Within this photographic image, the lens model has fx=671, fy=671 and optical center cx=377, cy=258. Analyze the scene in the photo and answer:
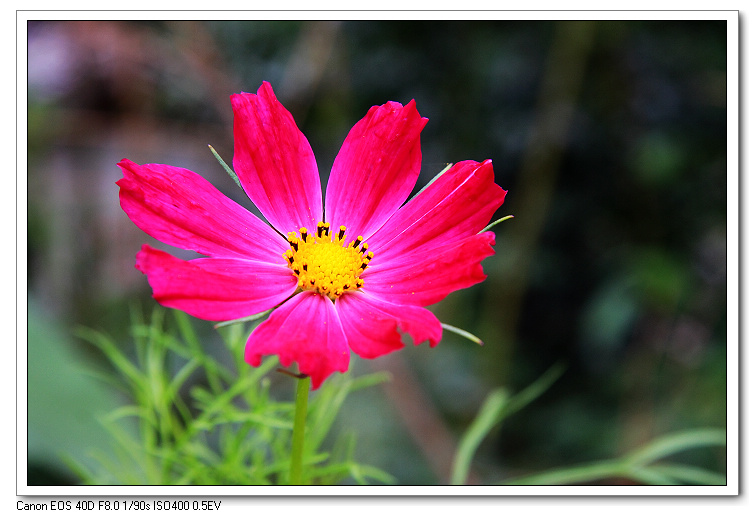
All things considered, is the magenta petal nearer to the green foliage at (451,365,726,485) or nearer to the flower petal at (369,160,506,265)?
the flower petal at (369,160,506,265)

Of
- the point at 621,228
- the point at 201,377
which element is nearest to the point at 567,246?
the point at 621,228

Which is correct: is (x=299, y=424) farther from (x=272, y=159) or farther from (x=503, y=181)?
(x=503, y=181)

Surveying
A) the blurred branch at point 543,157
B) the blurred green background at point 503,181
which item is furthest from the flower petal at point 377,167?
the blurred branch at point 543,157

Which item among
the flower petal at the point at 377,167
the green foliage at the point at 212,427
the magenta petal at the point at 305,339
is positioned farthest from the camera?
the green foliage at the point at 212,427

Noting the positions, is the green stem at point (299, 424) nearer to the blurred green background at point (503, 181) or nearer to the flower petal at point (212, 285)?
the flower petal at point (212, 285)

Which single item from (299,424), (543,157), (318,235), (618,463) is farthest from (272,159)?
(543,157)
